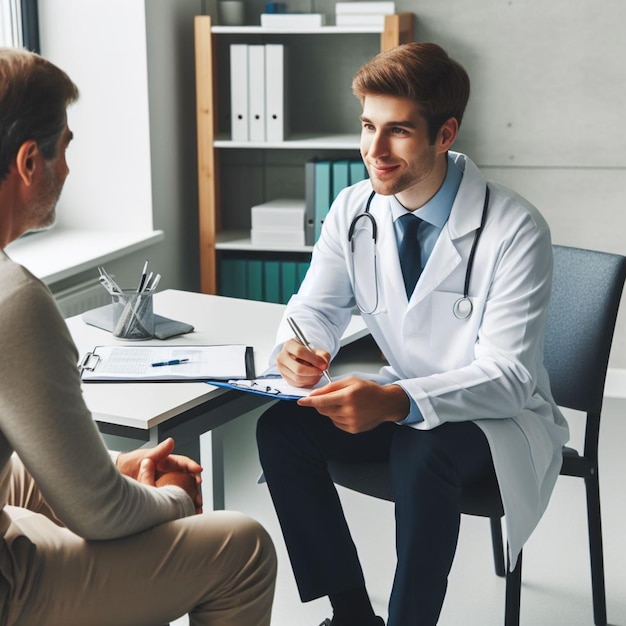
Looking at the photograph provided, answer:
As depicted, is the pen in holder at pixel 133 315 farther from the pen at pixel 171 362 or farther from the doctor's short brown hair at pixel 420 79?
the doctor's short brown hair at pixel 420 79

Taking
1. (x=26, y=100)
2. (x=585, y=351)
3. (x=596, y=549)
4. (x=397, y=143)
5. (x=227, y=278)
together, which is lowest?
(x=596, y=549)

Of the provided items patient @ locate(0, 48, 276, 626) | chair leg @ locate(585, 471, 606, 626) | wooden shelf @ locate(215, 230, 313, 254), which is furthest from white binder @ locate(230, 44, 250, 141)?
patient @ locate(0, 48, 276, 626)

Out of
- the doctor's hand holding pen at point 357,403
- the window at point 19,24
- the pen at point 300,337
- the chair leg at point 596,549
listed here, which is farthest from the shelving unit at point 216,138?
the doctor's hand holding pen at point 357,403

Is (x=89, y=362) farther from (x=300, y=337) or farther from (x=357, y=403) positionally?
(x=357, y=403)

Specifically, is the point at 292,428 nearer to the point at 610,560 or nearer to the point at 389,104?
the point at 389,104

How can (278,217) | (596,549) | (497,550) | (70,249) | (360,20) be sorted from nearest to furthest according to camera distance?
(596,549), (497,550), (70,249), (360,20), (278,217)

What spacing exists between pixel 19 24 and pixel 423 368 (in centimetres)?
235

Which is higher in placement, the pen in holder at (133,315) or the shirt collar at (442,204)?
the shirt collar at (442,204)

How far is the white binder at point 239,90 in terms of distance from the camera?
3.78 meters

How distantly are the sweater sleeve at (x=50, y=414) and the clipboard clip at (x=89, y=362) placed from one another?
0.70 meters

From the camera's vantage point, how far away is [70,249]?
138 inches

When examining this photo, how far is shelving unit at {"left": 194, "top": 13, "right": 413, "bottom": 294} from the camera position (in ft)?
12.3

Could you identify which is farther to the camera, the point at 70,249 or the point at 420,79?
the point at 70,249

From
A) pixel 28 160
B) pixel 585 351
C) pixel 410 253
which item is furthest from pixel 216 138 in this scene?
pixel 28 160
